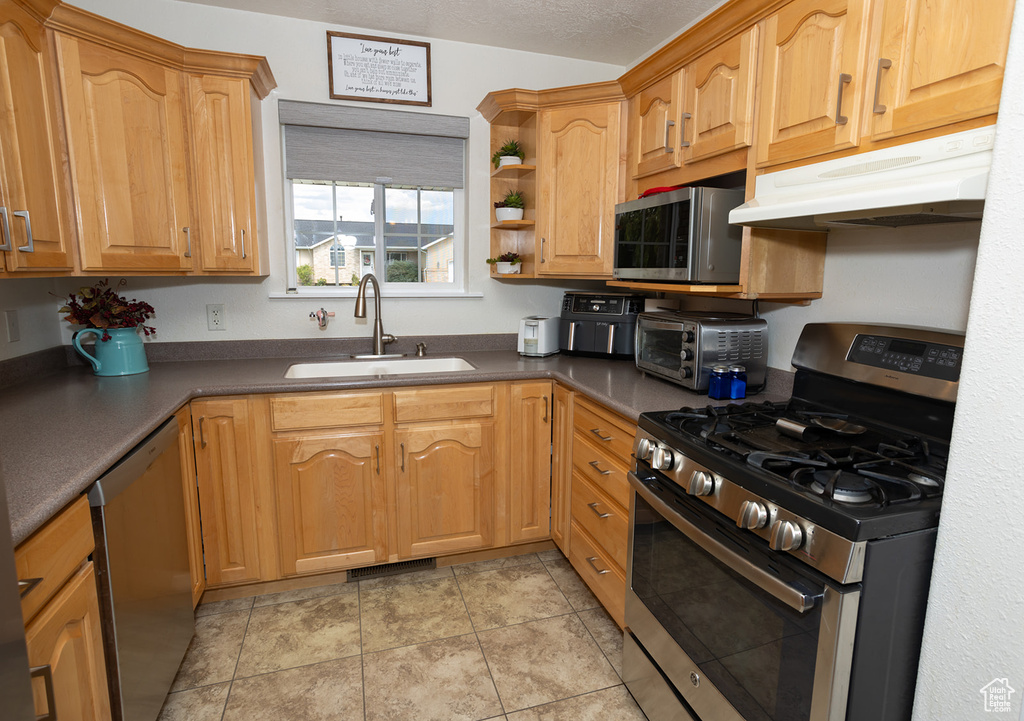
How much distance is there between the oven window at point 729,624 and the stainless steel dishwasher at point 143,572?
1378mm

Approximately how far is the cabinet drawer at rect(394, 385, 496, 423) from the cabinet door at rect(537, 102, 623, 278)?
2.41ft

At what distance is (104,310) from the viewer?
7.20ft

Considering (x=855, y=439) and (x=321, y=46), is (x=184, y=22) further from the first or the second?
(x=855, y=439)

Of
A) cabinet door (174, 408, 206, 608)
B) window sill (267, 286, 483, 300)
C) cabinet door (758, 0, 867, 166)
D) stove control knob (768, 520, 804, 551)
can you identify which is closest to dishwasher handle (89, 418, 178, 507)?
cabinet door (174, 408, 206, 608)

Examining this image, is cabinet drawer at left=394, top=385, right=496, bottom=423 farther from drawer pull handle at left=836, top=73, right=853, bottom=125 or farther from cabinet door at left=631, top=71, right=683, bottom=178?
drawer pull handle at left=836, top=73, right=853, bottom=125

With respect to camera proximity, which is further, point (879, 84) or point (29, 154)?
point (29, 154)

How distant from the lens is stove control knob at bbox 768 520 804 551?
1.08 meters

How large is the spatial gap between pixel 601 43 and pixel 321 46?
4.41ft

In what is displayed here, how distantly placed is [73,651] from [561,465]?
66.7 inches

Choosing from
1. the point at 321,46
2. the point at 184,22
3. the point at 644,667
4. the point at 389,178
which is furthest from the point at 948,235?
the point at 184,22

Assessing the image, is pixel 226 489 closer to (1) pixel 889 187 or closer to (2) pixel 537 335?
(2) pixel 537 335

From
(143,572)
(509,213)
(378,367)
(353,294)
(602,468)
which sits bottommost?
(143,572)

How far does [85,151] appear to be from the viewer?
1935 mm

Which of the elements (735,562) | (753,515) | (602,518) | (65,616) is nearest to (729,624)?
(735,562)
